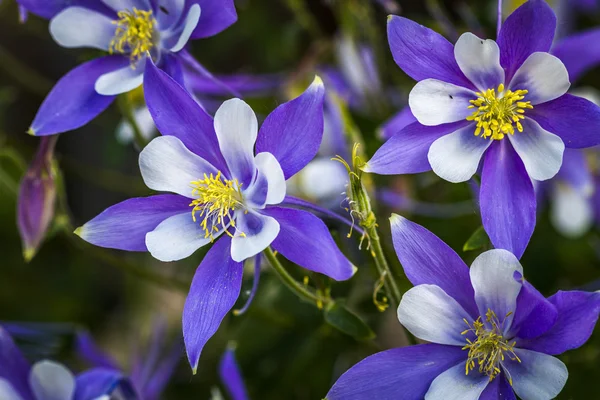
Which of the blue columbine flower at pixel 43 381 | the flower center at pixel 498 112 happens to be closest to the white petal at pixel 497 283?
the flower center at pixel 498 112

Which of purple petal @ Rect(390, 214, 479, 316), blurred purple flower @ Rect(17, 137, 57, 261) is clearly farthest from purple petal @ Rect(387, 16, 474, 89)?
blurred purple flower @ Rect(17, 137, 57, 261)

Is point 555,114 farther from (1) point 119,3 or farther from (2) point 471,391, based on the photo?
(1) point 119,3

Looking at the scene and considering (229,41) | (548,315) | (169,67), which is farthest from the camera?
(229,41)

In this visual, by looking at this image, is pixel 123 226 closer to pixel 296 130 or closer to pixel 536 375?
pixel 296 130

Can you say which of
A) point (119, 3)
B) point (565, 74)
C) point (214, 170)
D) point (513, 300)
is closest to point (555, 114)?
point (565, 74)

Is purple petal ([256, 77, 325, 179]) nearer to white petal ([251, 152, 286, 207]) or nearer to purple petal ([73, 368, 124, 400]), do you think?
white petal ([251, 152, 286, 207])

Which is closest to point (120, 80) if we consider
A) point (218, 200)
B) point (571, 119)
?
point (218, 200)

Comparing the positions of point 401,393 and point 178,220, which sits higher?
point 178,220
